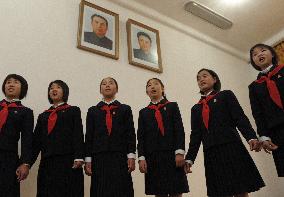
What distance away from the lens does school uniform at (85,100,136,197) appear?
2.04 meters

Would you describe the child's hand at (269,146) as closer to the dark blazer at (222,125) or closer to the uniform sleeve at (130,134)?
the dark blazer at (222,125)

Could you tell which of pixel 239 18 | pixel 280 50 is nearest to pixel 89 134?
pixel 239 18

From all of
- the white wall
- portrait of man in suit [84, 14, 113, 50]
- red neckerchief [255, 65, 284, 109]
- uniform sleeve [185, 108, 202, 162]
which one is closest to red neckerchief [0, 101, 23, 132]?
the white wall

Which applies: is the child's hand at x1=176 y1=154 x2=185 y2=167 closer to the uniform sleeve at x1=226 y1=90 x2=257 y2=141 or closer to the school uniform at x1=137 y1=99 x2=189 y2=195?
the school uniform at x1=137 y1=99 x2=189 y2=195

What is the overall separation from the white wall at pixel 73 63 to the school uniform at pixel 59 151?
53 centimetres

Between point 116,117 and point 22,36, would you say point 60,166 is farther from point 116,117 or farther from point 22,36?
point 22,36

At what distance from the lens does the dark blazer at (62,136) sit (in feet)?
6.97

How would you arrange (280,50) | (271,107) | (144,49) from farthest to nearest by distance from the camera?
(280,50) → (144,49) → (271,107)

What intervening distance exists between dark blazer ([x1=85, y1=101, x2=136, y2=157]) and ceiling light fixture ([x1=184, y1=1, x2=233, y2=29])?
255cm

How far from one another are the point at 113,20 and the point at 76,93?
123cm

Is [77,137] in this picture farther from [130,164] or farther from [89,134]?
[130,164]

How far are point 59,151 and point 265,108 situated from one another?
1.50 m

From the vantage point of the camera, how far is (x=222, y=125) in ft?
6.82

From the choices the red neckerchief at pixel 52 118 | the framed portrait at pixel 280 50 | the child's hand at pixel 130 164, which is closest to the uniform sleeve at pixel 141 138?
the child's hand at pixel 130 164
